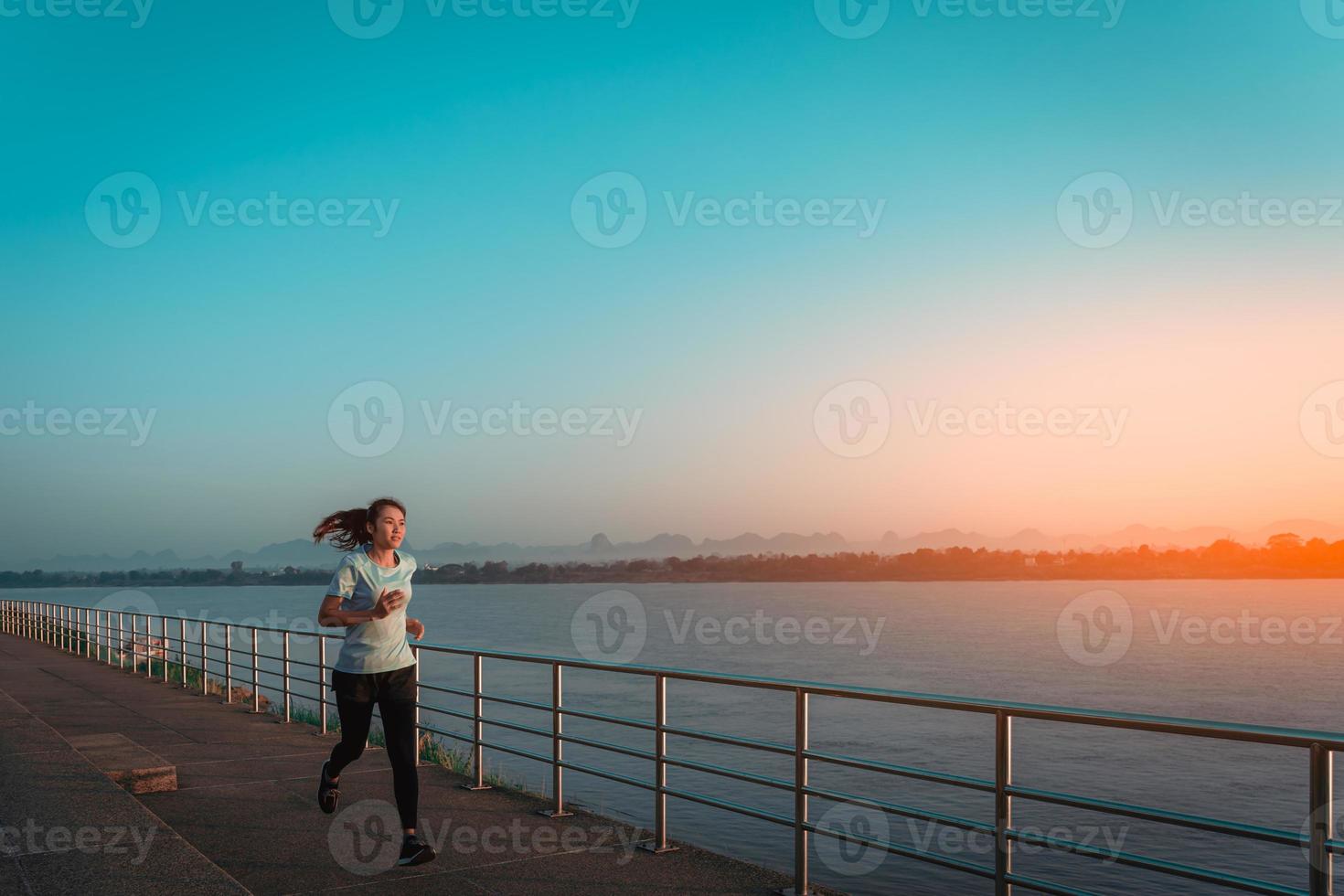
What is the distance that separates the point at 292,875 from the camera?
6.20 meters

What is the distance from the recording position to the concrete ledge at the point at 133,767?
8438 mm

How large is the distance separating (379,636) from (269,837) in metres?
1.99

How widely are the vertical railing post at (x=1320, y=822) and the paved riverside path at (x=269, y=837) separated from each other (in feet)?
9.32

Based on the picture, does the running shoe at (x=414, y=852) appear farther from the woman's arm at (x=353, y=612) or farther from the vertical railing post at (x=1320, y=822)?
the vertical railing post at (x=1320, y=822)

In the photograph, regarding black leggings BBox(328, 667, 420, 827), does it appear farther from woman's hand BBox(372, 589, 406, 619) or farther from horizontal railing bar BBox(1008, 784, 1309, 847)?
horizontal railing bar BBox(1008, 784, 1309, 847)

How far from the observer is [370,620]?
19.8 feet

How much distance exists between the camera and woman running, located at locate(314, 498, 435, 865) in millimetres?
6062

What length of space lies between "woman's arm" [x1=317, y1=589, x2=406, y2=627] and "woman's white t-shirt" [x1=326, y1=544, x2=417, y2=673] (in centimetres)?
4

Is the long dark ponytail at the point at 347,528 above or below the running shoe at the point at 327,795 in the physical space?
above

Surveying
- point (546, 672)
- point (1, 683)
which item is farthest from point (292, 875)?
point (546, 672)

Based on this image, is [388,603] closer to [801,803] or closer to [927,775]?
[801,803]

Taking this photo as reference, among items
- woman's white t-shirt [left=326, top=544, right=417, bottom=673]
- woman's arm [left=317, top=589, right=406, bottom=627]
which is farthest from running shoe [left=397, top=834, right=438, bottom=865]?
woman's arm [left=317, top=589, right=406, bottom=627]

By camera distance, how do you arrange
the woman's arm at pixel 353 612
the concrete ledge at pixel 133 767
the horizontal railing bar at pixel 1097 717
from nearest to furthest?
1. the horizontal railing bar at pixel 1097 717
2. the woman's arm at pixel 353 612
3. the concrete ledge at pixel 133 767

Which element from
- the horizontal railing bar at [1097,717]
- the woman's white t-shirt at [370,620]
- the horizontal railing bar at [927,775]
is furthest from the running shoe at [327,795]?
the horizontal railing bar at [927,775]
